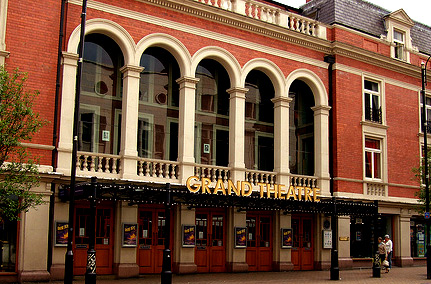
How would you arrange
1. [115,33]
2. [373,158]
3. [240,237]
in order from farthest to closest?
[373,158] < [240,237] < [115,33]

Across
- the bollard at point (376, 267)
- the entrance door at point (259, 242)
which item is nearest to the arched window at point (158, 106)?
the entrance door at point (259, 242)

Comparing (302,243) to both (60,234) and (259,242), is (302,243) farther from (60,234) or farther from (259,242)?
(60,234)

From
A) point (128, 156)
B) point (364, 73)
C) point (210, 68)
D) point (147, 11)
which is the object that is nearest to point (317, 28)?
point (364, 73)

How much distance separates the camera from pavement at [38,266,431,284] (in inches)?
786

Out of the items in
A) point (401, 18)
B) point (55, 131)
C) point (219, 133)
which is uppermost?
point (401, 18)

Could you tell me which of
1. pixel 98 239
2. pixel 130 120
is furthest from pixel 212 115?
pixel 98 239

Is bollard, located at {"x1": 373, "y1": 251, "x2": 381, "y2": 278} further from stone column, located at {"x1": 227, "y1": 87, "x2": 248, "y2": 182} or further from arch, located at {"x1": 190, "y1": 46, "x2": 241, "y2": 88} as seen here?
arch, located at {"x1": 190, "y1": 46, "x2": 241, "y2": 88}

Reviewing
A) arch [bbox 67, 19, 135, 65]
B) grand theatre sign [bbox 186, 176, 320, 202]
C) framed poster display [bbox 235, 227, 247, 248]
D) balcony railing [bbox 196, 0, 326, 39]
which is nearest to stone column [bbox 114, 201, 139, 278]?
grand theatre sign [bbox 186, 176, 320, 202]

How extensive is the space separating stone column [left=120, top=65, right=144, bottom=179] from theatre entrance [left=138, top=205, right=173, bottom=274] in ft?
7.08

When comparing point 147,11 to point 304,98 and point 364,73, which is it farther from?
point 364,73

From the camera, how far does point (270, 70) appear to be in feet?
83.7

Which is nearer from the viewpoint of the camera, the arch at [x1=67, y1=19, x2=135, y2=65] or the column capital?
the arch at [x1=67, y1=19, x2=135, y2=65]

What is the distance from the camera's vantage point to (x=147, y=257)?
21.8 m

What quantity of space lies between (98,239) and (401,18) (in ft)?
70.0
